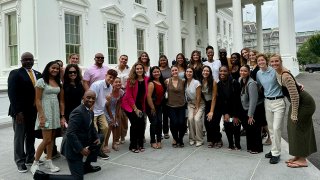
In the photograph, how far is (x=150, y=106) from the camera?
6004 mm

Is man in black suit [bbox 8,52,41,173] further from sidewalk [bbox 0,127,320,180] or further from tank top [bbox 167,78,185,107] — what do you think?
tank top [bbox 167,78,185,107]

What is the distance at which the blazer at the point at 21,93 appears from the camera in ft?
15.3

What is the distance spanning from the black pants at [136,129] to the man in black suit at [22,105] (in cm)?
190

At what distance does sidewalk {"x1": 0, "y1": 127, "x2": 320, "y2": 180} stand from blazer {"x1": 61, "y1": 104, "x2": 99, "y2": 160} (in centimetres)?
82

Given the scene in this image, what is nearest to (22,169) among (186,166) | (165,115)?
(186,166)

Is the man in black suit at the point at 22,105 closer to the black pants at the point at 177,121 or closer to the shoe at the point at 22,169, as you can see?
the shoe at the point at 22,169

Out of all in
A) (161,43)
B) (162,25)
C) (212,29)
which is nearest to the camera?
(162,25)

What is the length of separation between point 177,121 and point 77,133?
2779 mm

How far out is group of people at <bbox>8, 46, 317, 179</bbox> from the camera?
4.48 metres

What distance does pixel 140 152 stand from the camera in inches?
232

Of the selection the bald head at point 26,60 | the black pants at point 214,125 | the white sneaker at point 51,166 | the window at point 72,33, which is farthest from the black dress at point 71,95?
the window at point 72,33

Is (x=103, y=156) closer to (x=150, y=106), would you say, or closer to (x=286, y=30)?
(x=150, y=106)

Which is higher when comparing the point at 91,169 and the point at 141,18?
the point at 141,18

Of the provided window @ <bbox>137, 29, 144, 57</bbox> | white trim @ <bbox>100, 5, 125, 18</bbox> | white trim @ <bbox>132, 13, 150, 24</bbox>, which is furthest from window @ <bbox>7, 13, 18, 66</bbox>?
window @ <bbox>137, 29, 144, 57</bbox>
